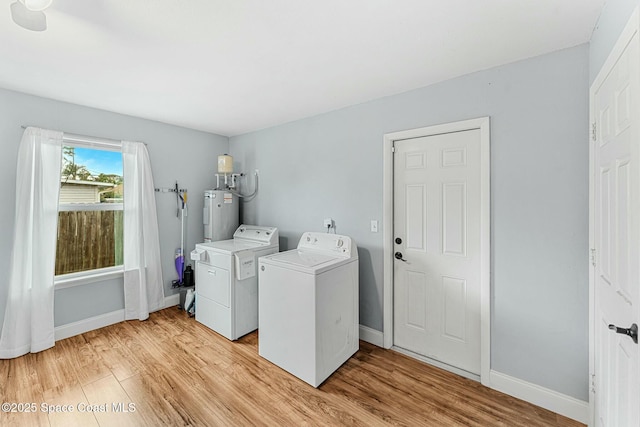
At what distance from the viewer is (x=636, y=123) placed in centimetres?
100

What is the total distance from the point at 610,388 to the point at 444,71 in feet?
6.93

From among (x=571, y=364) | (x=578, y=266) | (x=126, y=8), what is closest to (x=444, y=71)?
(x=578, y=266)

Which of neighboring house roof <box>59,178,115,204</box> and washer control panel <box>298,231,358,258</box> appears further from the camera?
neighboring house roof <box>59,178,115,204</box>

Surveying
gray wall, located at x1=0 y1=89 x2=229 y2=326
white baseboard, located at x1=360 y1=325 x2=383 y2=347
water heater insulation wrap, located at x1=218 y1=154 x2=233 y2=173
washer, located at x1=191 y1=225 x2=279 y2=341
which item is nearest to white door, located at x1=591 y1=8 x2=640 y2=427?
white baseboard, located at x1=360 y1=325 x2=383 y2=347

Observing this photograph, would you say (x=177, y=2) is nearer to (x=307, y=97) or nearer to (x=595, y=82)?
(x=307, y=97)

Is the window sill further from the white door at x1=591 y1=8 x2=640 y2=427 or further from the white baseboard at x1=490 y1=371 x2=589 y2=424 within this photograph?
the white door at x1=591 y1=8 x2=640 y2=427

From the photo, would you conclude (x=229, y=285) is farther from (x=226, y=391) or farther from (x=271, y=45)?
A: (x=271, y=45)

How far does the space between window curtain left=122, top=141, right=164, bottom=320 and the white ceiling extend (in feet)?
2.41

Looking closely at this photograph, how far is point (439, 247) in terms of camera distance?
234 cm

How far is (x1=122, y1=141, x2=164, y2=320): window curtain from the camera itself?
314 centimetres

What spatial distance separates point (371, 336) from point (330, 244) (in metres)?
0.99

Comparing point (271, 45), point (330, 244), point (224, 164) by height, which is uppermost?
point (271, 45)

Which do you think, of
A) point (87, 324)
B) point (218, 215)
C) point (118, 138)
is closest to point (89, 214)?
point (118, 138)

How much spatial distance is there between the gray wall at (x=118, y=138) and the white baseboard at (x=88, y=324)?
1.8 inches
